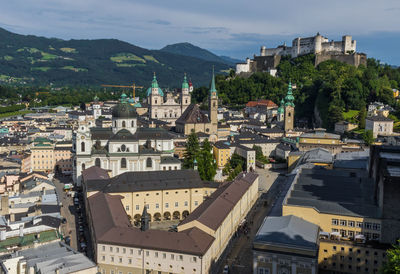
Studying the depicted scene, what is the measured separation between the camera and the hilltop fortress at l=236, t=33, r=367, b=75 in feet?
341

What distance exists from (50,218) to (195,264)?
1417 centimetres

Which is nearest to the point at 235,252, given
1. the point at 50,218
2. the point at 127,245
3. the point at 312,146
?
the point at 127,245

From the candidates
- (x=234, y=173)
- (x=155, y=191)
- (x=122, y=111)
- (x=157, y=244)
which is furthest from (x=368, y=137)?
(x=157, y=244)

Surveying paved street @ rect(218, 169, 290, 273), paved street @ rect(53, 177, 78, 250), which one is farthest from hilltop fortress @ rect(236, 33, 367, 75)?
paved street @ rect(53, 177, 78, 250)

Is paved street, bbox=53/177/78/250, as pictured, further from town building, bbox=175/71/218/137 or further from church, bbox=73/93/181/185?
town building, bbox=175/71/218/137

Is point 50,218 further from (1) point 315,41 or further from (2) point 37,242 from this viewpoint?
(1) point 315,41

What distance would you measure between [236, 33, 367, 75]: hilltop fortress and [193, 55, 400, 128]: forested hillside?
6.55 feet

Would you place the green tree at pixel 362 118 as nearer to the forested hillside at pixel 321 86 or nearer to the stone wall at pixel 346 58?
the forested hillside at pixel 321 86

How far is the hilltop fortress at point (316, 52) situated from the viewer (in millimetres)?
103812

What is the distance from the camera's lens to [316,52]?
107 meters

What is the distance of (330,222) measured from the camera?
31609mm

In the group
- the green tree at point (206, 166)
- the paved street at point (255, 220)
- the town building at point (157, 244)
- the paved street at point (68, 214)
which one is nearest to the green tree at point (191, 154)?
the green tree at point (206, 166)

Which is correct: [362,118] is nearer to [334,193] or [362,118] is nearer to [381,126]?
[381,126]

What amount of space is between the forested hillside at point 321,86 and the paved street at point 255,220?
2820 centimetres
